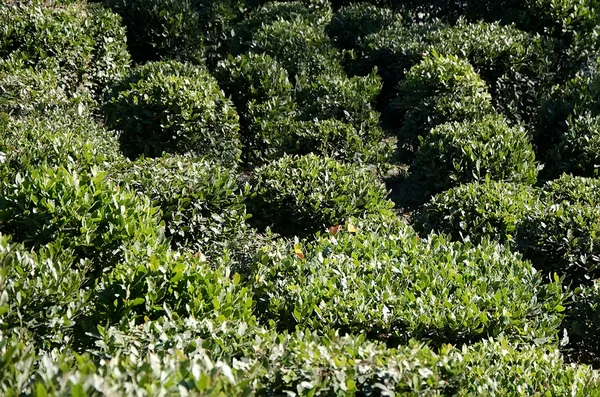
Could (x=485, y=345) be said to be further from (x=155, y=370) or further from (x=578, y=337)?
(x=155, y=370)

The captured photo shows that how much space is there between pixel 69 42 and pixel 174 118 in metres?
2.74

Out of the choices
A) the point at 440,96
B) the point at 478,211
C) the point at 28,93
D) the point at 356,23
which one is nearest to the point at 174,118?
the point at 28,93

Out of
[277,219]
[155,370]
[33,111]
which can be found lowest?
[277,219]

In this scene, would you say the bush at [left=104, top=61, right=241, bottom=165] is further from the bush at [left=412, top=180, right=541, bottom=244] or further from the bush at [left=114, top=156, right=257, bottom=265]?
the bush at [left=412, top=180, right=541, bottom=244]

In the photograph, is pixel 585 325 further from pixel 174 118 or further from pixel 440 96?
pixel 174 118

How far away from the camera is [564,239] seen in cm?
527

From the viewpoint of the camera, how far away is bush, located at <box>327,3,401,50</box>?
1140cm

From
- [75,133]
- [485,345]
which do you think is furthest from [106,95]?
[485,345]

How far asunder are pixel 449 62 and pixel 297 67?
2.40 metres

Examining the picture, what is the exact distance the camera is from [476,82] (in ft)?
26.9

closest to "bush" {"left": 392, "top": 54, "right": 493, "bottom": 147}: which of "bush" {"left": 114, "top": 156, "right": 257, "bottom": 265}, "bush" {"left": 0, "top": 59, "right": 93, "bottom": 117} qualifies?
"bush" {"left": 114, "top": 156, "right": 257, "bottom": 265}

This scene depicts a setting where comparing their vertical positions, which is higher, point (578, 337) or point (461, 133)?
point (461, 133)

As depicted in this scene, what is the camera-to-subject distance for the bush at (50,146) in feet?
17.6

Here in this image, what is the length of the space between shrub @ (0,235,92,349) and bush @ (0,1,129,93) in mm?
5190
